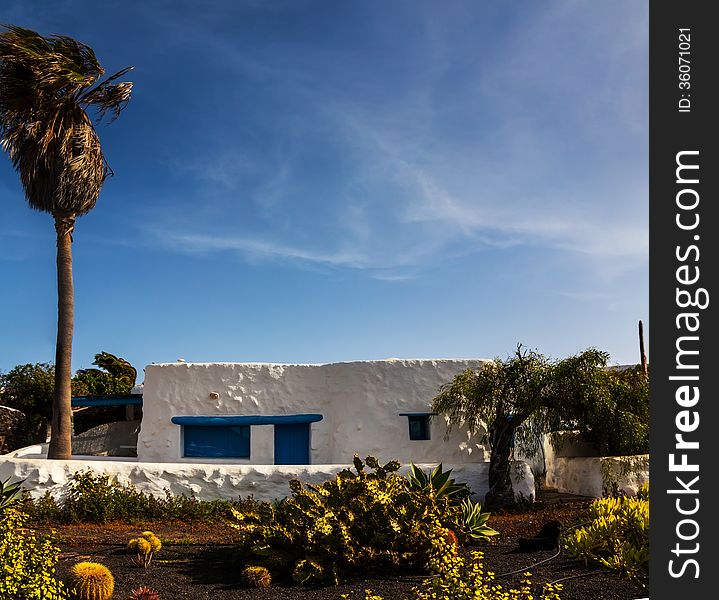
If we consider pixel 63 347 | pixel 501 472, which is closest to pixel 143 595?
pixel 501 472

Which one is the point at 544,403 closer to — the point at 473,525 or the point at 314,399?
the point at 473,525

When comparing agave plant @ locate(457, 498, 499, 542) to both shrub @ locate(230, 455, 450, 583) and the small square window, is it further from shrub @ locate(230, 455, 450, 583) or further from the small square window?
the small square window

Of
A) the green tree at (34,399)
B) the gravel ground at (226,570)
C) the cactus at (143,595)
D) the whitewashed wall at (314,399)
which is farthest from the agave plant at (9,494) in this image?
the green tree at (34,399)

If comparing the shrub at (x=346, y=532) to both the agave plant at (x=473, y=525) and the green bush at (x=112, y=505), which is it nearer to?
the agave plant at (x=473, y=525)

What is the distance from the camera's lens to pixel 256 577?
26.5 feet

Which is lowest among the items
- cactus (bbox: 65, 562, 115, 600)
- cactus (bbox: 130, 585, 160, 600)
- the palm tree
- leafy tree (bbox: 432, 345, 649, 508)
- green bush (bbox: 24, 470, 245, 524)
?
green bush (bbox: 24, 470, 245, 524)

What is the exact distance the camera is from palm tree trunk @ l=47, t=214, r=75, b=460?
18.0 m

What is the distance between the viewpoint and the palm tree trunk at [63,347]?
18.0 m

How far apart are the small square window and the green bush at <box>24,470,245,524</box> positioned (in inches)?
202

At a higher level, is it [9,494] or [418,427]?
[418,427]

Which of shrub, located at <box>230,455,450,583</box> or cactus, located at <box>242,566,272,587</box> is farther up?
shrub, located at <box>230,455,450,583</box>

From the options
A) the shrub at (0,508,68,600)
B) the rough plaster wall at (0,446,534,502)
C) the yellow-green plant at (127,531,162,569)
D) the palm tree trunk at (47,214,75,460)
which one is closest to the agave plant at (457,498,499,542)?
the rough plaster wall at (0,446,534,502)

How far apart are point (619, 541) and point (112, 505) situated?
10.0 meters
